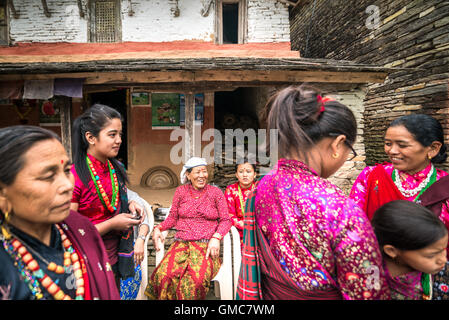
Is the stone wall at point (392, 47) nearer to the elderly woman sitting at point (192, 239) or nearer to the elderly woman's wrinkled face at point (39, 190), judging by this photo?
the elderly woman sitting at point (192, 239)

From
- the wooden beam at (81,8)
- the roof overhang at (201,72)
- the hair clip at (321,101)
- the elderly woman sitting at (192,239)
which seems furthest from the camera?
the wooden beam at (81,8)

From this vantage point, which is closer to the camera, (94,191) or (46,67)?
(94,191)

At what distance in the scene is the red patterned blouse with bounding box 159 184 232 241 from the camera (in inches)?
106

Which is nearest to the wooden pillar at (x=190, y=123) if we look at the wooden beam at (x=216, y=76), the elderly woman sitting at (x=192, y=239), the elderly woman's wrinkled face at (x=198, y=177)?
the wooden beam at (x=216, y=76)

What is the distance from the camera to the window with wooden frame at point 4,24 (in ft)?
24.5

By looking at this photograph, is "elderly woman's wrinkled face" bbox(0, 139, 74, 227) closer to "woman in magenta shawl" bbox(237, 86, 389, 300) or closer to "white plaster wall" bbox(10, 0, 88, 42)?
"woman in magenta shawl" bbox(237, 86, 389, 300)

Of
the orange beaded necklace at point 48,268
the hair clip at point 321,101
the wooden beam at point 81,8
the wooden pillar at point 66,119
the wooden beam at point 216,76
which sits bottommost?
the orange beaded necklace at point 48,268

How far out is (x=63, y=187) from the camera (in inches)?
38.1

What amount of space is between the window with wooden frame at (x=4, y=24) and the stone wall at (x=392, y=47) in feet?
31.6

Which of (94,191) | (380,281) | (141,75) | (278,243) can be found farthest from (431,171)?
(141,75)

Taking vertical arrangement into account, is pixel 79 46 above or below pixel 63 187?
above

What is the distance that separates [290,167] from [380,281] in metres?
0.55

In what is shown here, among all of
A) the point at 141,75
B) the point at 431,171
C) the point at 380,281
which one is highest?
the point at 141,75

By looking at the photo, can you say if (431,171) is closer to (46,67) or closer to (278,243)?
(278,243)
